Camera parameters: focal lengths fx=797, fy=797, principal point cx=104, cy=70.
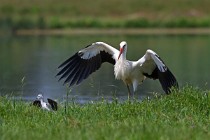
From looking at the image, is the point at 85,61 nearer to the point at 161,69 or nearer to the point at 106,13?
the point at 161,69

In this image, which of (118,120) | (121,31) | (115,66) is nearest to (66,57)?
(115,66)

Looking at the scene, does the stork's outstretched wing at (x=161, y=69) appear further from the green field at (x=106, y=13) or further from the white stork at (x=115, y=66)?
the green field at (x=106, y=13)

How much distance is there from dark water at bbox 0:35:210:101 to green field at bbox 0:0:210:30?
11147mm

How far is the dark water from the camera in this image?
54.2ft

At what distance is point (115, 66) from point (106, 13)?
46.7 m

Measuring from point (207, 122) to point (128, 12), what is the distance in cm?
5001

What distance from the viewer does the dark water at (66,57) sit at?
650 inches

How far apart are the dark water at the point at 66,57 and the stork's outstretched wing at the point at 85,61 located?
43 cm

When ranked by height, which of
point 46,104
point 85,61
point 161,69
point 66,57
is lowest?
point 46,104

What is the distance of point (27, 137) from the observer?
7758 millimetres

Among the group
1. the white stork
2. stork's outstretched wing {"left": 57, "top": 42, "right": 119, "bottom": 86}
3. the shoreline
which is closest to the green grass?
the white stork

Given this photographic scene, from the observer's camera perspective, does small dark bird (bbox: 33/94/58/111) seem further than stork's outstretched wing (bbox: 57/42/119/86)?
No

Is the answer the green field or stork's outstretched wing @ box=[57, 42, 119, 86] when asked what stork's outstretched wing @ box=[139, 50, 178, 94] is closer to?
stork's outstretched wing @ box=[57, 42, 119, 86]

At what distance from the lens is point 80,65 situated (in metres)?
12.8
